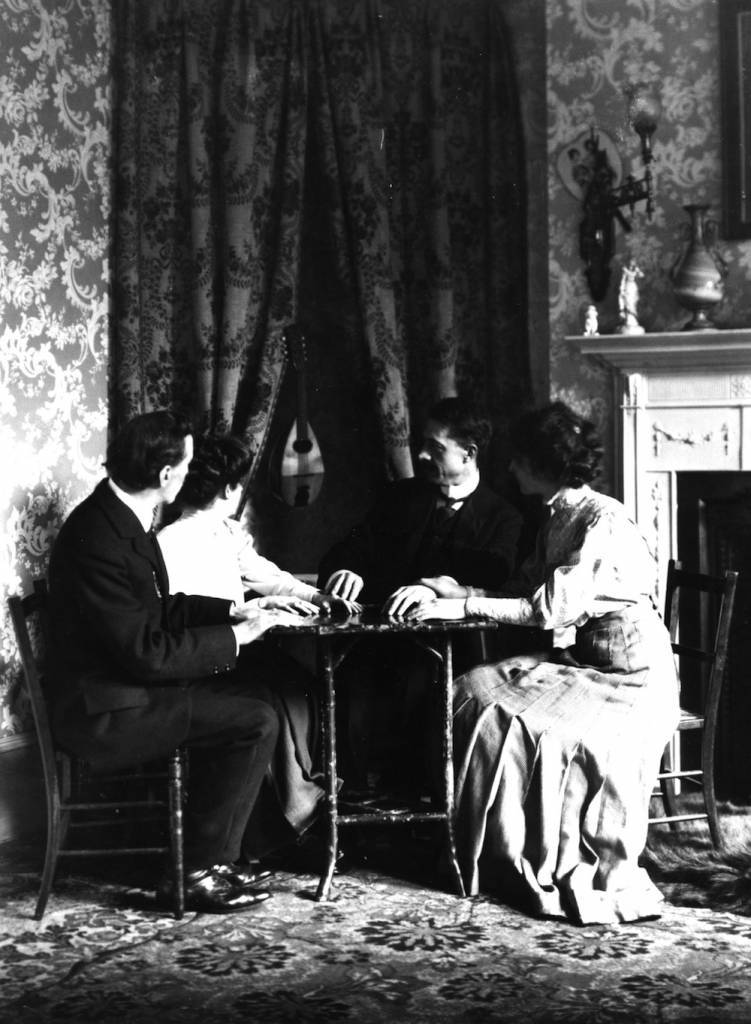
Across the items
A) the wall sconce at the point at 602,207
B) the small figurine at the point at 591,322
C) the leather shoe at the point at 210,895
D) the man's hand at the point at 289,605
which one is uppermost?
the wall sconce at the point at 602,207

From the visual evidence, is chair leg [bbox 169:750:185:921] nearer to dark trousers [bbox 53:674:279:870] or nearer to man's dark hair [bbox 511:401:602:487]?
dark trousers [bbox 53:674:279:870]

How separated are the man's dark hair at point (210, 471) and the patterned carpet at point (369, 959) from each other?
114cm

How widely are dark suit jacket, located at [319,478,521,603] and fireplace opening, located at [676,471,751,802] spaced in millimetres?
669

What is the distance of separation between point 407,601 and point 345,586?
378mm

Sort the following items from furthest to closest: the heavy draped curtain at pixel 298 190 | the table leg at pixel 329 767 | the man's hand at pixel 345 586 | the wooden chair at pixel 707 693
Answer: the heavy draped curtain at pixel 298 190, the man's hand at pixel 345 586, the wooden chair at pixel 707 693, the table leg at pixel 329 767

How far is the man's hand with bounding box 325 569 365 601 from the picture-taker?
3.75 m

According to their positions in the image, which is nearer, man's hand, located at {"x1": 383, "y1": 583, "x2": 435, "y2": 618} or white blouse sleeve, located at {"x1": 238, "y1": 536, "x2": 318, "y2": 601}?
man's hand, located at {"x1": 383, "y1": 583, "x2": 435, "y2": 618}

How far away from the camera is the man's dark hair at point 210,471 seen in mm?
3783

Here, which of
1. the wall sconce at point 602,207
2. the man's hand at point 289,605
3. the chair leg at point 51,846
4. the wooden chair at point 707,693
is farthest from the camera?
the wall sconce at point 602,207

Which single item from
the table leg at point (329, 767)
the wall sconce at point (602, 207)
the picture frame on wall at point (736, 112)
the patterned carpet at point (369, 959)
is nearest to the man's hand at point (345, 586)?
the table leg at point (329, 767)

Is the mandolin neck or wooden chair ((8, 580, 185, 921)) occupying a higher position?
the mandolin neck

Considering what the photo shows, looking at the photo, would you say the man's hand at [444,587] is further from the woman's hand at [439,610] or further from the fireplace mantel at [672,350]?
the fireplace mantel at [672,350]

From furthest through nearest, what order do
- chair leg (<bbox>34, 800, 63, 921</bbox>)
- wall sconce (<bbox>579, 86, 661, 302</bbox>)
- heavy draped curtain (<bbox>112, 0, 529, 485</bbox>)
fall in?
heavy draped curtain (<bbox>112, 0, 529, 485</bbox>)
wall sconce (<bbox>579, 86, 661, 302</bbox>)
chair leg (<bbox>34, 800, 63, 921</bbox>)

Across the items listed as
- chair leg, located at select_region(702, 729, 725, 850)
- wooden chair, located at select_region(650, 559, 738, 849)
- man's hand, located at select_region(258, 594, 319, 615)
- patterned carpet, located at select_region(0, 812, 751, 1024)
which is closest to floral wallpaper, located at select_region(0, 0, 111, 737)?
man's hand, located at select_region(258, 594, 319, 615)
